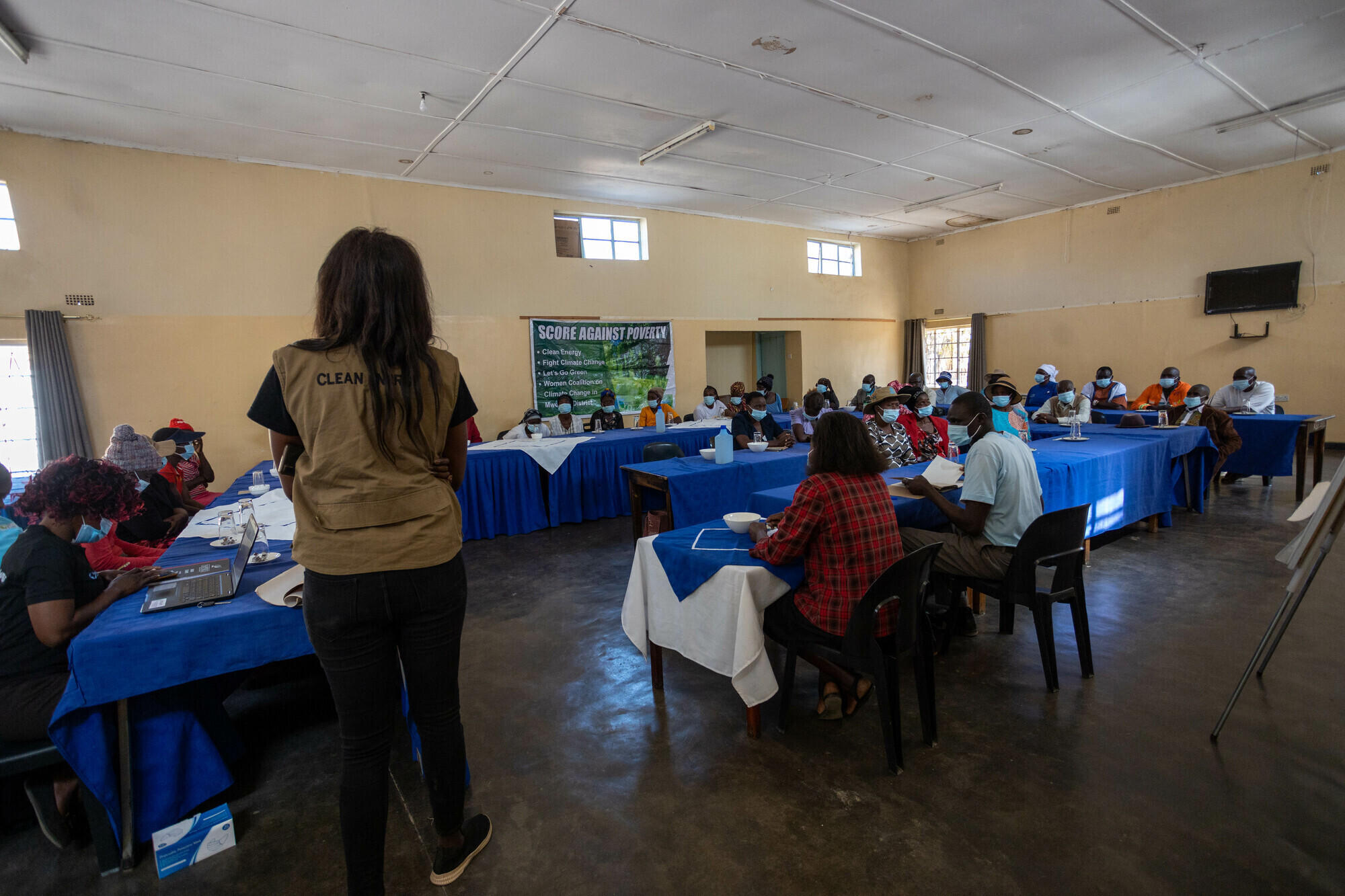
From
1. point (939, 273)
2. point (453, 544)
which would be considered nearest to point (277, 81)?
point (453, 544)

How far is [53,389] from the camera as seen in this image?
525 cm

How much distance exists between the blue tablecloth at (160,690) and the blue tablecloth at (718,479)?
2.55 m

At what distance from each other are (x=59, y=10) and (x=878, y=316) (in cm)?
1075

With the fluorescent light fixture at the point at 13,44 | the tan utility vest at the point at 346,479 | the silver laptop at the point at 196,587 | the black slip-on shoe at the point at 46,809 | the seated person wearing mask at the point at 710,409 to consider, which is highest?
the fluorescent light fixture at the point at 13,44

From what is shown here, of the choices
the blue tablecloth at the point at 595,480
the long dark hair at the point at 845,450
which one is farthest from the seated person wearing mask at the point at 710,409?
the long dark hair at the point at 845,450

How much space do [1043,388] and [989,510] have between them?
7.41m

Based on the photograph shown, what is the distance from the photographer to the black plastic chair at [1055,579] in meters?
2.38

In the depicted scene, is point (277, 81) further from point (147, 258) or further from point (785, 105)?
point (785, 105)

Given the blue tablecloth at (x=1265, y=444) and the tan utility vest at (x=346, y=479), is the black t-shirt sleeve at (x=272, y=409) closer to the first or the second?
the tan utility vest at (x=346, y=479)

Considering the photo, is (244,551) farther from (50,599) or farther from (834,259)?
(834,259)

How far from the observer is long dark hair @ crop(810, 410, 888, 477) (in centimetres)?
204

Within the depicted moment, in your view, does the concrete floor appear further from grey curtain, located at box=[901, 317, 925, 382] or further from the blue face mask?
grey curtain, located at box=[901, 317, 925, 382]

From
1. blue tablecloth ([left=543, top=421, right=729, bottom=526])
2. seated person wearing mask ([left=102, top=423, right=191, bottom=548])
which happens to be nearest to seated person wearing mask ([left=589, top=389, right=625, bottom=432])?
blue tablecloth ([left=543, top=421, right=729, bottom=526])

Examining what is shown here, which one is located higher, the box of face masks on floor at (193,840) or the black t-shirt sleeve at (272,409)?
the black t-shirt sleeve at (272,409)
